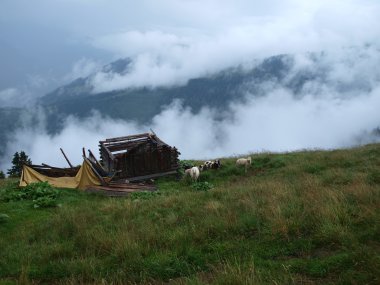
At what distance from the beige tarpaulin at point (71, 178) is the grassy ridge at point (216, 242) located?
9.05 metres

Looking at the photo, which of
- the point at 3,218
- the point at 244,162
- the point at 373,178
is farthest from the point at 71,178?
the point at 373,178

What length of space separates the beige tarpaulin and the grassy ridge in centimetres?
905

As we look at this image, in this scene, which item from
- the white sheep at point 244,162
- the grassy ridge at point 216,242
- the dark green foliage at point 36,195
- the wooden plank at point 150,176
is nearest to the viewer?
the grassy ridge at point 216,242

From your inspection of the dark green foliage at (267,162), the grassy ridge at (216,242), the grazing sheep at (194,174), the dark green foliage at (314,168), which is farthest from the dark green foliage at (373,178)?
the grazing sheep at (194,174)

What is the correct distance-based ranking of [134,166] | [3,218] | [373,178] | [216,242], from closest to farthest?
[216,242], [373,178], [3,218], [134,166]

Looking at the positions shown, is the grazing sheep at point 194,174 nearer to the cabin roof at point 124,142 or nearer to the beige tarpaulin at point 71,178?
the cabin roof at point 124,142

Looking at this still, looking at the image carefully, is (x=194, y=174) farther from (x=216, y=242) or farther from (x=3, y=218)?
(x=216, y=242)

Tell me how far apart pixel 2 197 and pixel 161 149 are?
10.4 metres

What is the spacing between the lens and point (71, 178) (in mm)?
21719

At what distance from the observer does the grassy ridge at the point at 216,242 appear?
6.22 meters

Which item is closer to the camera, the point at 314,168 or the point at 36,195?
the point at 36,195

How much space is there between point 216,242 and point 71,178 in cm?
1560

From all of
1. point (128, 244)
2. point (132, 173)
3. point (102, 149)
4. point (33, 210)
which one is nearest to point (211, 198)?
point (128, 244)

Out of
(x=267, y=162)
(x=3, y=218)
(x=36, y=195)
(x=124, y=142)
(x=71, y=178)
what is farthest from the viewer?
(x=124, y=142)
